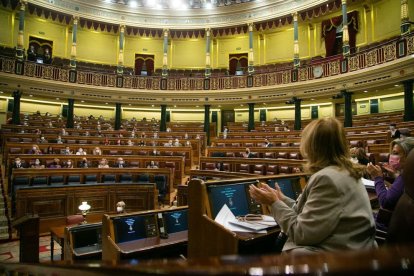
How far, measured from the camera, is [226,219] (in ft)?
5.36

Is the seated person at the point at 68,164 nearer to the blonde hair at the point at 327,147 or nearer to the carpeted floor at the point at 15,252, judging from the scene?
the carpeted floor at the point at 15,252

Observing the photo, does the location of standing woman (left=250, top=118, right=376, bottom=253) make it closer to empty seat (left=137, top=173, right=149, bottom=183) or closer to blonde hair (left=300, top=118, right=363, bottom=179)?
blonde hair (left=300, top=118, right=363, bottom=179)

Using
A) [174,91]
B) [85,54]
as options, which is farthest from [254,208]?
[85,54]

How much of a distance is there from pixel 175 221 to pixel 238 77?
12376 mm

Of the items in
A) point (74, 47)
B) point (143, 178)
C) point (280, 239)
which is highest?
point (74, 47)

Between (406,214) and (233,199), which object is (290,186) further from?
(406,214)

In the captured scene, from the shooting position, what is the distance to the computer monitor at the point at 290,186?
7.47 ft

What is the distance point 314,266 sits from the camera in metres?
0.54

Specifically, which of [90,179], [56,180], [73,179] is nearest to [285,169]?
[90,179]

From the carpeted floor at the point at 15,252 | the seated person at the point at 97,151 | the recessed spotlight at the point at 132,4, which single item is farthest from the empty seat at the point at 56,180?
the recessed spotlight at the point at 132,4

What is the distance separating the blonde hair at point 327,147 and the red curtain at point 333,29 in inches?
547

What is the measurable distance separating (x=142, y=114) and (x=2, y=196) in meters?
11.6

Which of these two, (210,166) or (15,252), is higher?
(210,166)

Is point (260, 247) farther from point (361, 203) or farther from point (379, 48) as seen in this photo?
point (379, 48)
